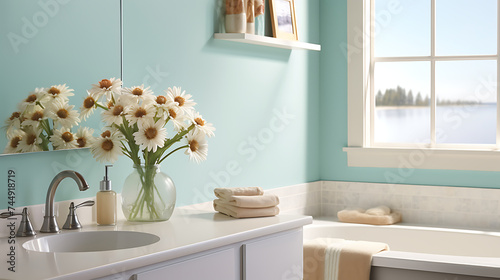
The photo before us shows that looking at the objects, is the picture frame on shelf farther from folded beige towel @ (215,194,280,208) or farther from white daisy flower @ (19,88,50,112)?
white daisy flower @ (19,88,50,112)

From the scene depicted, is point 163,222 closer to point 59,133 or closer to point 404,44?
point 59,133

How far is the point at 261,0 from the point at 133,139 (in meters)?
1.28

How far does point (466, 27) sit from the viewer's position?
3820 millimetres

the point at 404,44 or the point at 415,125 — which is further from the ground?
the point at 404,44

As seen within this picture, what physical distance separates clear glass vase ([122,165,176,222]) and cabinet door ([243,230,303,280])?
356 mm

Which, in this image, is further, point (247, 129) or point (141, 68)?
point (247, 129)

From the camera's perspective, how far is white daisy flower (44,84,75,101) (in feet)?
7.27

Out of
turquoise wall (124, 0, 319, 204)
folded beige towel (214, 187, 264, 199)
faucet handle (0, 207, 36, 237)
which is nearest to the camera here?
faucet handle (0, 207, 36, 237)

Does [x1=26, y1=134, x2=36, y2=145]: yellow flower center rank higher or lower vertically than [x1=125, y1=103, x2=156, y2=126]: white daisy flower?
lower

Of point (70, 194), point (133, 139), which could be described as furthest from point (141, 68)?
point (70, 194)

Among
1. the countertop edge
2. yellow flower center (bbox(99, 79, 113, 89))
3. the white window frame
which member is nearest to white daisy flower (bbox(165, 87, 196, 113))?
yellow flower center (bbox(99, 79, 113, 89))

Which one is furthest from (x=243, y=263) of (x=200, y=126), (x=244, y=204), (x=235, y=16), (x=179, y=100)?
(x=235, y=16)

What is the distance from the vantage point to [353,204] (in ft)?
13.4

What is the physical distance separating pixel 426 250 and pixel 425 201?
35 cm
